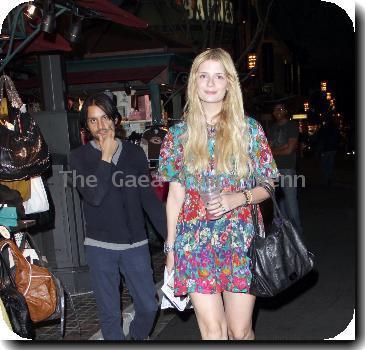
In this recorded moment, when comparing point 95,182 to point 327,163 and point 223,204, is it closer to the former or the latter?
point 223,204

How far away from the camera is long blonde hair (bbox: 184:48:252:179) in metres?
3.31

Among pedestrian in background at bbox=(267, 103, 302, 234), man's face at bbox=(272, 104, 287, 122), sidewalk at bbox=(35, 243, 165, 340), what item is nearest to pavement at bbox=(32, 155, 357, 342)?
sidewalk at bbox=(35, 243, 165, 340)

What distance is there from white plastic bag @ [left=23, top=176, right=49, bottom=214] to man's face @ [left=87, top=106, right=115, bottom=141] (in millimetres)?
873

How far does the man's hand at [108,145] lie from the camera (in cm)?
416

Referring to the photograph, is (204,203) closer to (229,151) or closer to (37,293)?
(229,151)

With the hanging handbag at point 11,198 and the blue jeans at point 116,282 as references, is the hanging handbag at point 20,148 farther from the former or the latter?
the blue jeans at point 116,282

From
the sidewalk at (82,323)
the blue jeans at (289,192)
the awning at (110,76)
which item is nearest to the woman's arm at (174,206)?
the sidewalk at (82,323)

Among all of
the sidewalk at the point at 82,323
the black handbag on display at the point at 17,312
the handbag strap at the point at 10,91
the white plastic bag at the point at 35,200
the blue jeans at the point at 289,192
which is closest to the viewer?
the black handbag on display at the point at 17,312

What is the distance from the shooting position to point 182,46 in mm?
12148

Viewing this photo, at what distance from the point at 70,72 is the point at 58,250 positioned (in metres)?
6.30

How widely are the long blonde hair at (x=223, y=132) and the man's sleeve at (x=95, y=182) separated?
88 centimetres

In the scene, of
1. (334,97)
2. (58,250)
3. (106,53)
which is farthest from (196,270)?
(334,97)

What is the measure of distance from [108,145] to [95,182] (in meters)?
0.30

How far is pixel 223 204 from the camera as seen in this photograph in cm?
319
